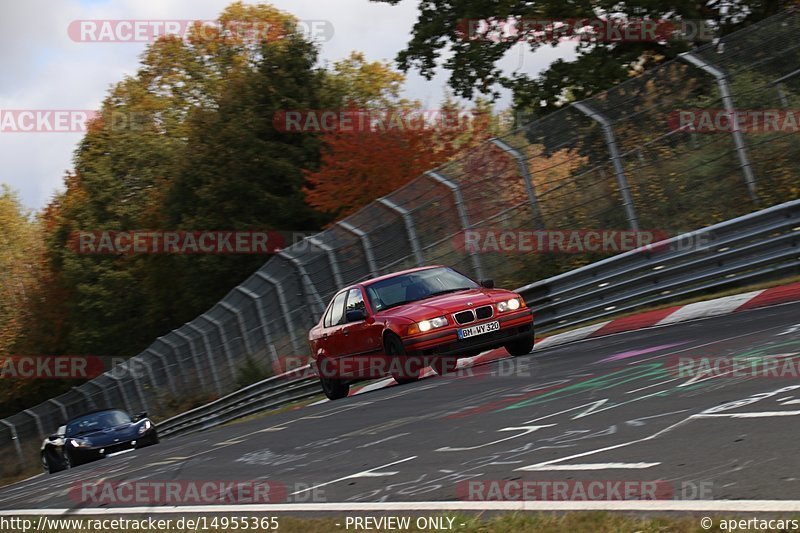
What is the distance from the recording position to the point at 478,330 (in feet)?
48.5

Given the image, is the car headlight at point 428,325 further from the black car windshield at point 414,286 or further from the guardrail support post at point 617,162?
the guardrail support post at point 617,162

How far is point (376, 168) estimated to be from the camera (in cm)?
3650

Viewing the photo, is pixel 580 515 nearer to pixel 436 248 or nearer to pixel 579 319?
pixel 579 319

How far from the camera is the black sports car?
22969mm

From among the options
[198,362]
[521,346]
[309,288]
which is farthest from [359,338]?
[198,362]

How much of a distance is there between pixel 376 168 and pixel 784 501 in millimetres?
31746

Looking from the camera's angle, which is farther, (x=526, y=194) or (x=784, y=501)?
(x=526, y=194)

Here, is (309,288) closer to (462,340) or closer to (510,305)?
(510,305)

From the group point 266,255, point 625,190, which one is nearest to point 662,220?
point 625,190

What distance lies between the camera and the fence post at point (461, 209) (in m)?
19.9

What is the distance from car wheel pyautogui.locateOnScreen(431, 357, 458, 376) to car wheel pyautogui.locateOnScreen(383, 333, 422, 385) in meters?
0.26

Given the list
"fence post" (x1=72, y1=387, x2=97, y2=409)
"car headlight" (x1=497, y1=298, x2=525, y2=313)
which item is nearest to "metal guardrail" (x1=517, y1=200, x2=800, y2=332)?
"car headlight" (x1=497, y1=298, x2=525, y2=313)

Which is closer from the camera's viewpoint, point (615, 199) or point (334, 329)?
point (334, 329)

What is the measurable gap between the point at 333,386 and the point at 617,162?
217 inches
